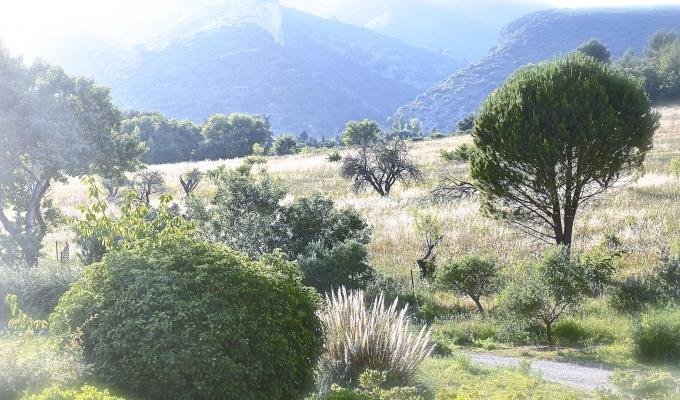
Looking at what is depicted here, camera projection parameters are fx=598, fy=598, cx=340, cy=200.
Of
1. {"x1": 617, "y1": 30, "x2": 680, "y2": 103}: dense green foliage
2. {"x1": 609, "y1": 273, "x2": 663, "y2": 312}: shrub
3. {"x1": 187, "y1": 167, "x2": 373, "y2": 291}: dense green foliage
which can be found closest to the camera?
{"x1": 609, "y1": 273, "x2": 663, "y2": 312}: shrub

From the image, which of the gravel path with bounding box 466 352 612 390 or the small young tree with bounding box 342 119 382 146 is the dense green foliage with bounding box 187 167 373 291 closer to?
the gravel path with bounding box 466 352 612 390

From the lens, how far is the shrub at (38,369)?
20.2ft

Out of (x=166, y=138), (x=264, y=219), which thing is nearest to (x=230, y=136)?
(x=166, y=138)

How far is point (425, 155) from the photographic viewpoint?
5434 cm

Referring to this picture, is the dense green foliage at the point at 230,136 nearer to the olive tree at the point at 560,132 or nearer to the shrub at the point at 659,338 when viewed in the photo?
the olive tree at the point at 560,132

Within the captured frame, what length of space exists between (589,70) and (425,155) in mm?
37762

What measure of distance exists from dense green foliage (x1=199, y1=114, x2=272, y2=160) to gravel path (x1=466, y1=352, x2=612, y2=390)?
75.5 metres

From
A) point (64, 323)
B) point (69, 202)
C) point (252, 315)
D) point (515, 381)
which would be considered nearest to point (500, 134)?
point (515, 381)

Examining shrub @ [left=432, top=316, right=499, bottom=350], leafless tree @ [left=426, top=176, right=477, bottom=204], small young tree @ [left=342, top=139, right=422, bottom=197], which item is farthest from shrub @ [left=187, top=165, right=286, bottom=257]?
small young tree @ [left=342, top=139, right=422, bottom=197]

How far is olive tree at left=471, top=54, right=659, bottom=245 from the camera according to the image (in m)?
15.7

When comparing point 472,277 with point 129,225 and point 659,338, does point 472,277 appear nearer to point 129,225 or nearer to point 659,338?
point 659,338

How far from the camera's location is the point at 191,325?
6723 mm

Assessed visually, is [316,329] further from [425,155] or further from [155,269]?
[425,155]

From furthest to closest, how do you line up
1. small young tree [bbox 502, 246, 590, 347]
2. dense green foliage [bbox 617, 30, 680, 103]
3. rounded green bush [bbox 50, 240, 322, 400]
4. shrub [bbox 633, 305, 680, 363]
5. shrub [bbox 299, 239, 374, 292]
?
dense green foliage [bbox 617, 30, 680, 103]
shrub [bbox 299, 239, 374, 292]
small young tree [bbox 502, 246, 590, 347]
shrub [bbox 633, 305, 680, 363]
rounded green bush [bbox 50, 240, 322, 400]
